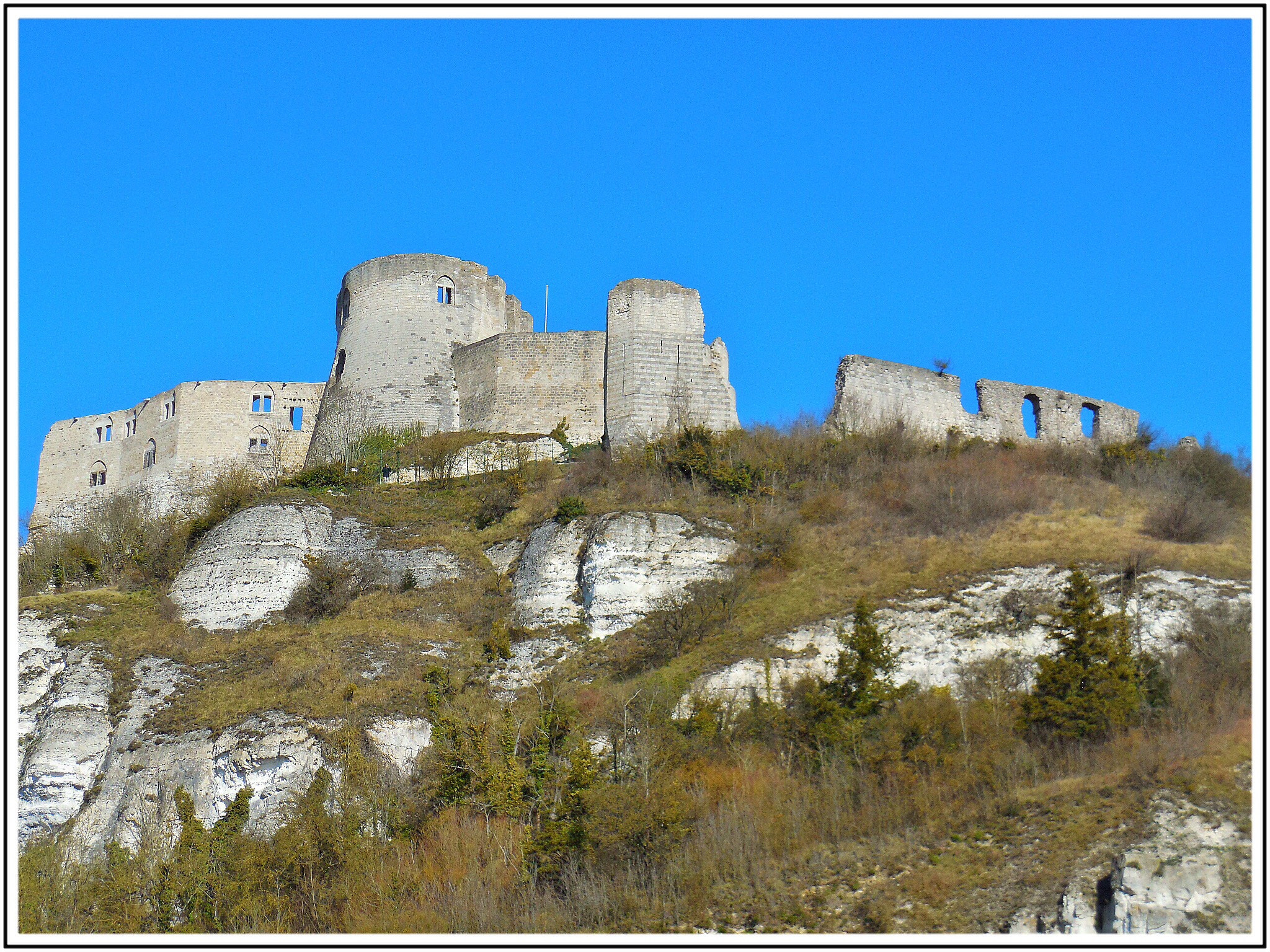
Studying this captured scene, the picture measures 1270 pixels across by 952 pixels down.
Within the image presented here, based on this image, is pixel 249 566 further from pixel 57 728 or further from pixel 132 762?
pixel 132 762

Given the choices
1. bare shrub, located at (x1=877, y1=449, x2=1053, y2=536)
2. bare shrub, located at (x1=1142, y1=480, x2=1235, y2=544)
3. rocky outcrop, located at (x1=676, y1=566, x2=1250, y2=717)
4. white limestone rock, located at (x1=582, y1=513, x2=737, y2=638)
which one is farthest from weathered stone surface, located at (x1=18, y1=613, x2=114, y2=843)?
bare shrub, located at (x1=1142, y1=480, x2=1235, y2=544)

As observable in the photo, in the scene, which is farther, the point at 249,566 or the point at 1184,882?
the point at 249,566

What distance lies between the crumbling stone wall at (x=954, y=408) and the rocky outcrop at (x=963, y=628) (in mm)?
10483

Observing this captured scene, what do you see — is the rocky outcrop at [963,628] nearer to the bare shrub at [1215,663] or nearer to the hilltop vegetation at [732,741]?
the bare shrub at [1215,663]

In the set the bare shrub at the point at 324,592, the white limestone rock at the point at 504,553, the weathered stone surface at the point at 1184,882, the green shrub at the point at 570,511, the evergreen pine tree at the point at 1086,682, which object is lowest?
the weathered stone surface at the point at 1184,882

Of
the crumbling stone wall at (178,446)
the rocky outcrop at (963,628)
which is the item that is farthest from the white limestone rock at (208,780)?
the crumbling stone wall at (178,446)

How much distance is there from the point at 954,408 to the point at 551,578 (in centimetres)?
1426

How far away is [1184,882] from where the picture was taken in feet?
73.6

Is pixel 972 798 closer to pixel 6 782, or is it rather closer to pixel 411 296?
pixel 6 782

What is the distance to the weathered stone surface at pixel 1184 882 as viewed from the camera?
22.1 m

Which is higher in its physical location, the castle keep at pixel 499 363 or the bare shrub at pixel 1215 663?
the castle keep at pixel 499 363

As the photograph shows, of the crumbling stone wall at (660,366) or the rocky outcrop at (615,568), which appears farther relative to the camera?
the crumbling stone wall at (660,366)

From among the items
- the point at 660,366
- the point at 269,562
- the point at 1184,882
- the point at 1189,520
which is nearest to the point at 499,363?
the point at 660,366

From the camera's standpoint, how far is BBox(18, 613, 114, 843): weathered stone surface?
29.2m
